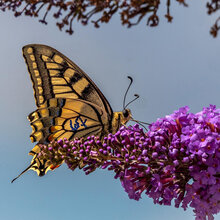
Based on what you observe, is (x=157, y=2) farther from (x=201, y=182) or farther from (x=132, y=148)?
(x=201, y=182)

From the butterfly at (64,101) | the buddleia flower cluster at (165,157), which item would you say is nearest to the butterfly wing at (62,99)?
the butterfly at (64,101)

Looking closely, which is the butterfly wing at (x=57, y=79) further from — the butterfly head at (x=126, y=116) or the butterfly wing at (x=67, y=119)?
the butterfly head at (x=126, y=116)

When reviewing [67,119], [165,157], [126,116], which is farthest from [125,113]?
[165,157]

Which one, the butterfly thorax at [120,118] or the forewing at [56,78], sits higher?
the forewing at [56,78]

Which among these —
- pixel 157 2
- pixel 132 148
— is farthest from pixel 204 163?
pixel 157 2

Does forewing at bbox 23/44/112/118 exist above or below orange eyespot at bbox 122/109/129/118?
above

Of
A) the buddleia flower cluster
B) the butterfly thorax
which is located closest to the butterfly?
the butterfly thorax

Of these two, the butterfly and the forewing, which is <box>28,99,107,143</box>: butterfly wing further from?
the forewing
